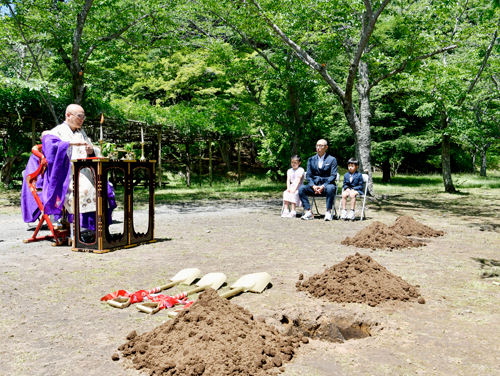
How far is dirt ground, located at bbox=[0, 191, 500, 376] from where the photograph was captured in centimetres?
253

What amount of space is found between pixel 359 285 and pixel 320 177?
5.65 metres

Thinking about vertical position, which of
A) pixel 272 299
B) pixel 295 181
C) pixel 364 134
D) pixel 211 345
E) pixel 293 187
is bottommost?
pixel 272 299

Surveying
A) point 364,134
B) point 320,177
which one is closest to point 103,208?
point 320,177

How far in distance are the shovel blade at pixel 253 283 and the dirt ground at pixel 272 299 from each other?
0.09 metres

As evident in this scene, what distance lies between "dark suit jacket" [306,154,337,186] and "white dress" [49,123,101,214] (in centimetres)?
474

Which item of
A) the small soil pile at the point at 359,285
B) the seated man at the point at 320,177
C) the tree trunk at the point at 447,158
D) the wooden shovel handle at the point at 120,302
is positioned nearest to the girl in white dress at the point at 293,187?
the seated man at the point at 320,177

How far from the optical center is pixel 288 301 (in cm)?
363

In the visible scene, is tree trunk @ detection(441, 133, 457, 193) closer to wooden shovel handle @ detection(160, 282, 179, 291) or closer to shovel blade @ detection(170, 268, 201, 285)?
shovel blade @ detection(170, 268, 201, 285)

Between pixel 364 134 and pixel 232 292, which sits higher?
pixel 364 134

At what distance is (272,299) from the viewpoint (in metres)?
3.66

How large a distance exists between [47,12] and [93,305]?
10.8 m

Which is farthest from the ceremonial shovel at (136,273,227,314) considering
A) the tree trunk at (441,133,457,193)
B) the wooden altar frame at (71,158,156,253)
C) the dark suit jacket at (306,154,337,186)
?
the tree trunk at (441,133,457,193)

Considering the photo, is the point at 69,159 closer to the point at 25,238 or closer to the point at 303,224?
the point at 25,238

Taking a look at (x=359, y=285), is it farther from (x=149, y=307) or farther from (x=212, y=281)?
(x=149, y=307)
